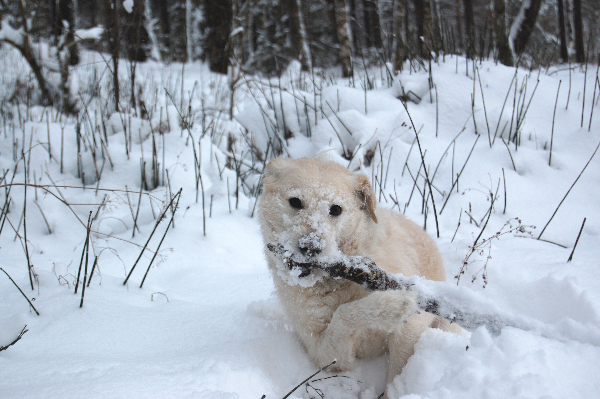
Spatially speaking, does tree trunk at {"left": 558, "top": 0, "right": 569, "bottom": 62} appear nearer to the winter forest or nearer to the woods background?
the woods background

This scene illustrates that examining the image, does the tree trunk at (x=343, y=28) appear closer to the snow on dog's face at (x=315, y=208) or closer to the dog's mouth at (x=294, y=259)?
the snow on dog's face at (x=315, y=208)

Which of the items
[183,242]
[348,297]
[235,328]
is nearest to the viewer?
[348,297]

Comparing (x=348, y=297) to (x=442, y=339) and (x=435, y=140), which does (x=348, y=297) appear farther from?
(x=435, y=140)

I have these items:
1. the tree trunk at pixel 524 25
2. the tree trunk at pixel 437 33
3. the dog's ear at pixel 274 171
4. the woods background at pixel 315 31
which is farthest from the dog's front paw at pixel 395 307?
the tree trunk at pixel 524 25

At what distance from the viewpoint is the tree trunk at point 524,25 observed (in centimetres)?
731

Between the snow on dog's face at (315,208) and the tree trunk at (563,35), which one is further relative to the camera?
the tree trunk at (563,35)

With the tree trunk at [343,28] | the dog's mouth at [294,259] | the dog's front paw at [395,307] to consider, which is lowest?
the dog's front paw at [395,307]

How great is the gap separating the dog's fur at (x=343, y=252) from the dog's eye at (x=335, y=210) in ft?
0.07

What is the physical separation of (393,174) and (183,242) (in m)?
2.52

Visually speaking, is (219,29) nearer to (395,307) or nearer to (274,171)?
(274,171)

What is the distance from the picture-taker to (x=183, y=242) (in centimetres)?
331

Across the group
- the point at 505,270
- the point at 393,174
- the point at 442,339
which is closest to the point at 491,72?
the point at 393,174

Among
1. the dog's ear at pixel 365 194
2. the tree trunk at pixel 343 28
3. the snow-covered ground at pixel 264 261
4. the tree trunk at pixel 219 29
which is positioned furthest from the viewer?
the tree trunk at pixel 343 28

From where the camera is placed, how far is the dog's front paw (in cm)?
161
